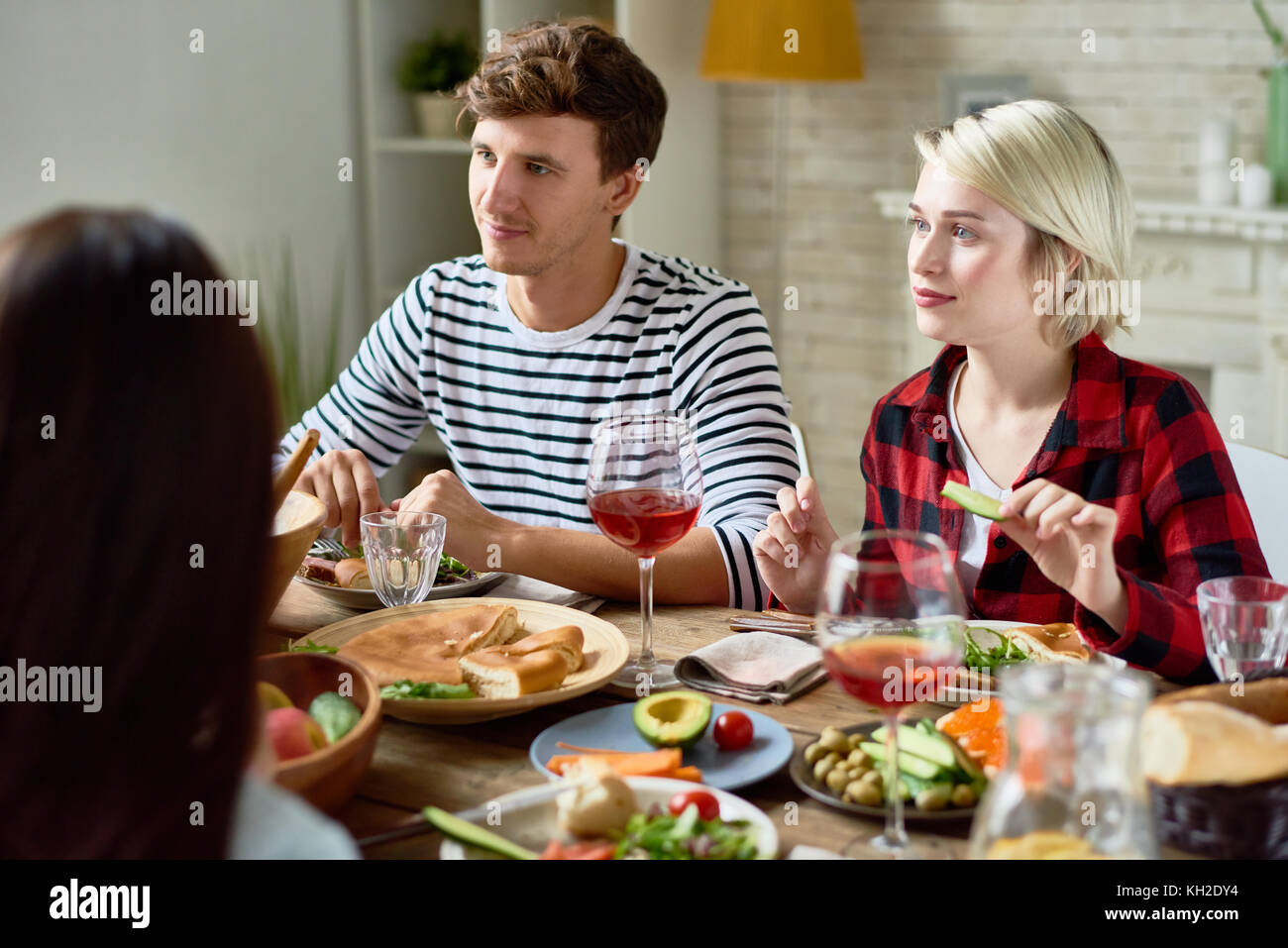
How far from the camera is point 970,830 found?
1052mm

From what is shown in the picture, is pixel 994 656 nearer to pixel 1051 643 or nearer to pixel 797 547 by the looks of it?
pixel 1051 643

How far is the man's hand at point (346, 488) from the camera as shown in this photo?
1.78m

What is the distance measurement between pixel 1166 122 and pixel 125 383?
3.43 meters

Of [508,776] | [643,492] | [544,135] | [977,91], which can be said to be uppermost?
[977,91]

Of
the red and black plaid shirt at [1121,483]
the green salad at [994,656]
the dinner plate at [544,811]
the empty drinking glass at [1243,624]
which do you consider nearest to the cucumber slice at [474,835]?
the dinner plate at [544,811]

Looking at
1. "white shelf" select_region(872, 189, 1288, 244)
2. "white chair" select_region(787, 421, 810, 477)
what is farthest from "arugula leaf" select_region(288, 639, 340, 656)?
"white shelf" select_region(872, 189, 1288, 244)

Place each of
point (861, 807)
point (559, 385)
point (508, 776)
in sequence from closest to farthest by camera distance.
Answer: point (861, 807) < point (508, 776) < point (559, 385)

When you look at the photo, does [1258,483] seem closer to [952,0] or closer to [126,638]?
[126,638]

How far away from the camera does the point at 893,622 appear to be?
0.97 m

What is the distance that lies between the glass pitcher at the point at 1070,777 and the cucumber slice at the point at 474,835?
1.11 feet

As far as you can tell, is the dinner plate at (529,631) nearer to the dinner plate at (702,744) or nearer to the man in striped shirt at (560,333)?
the dinner plate at (702,744)

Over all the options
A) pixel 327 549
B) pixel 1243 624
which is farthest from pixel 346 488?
pixel 1243 624

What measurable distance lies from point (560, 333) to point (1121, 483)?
0.93 m
